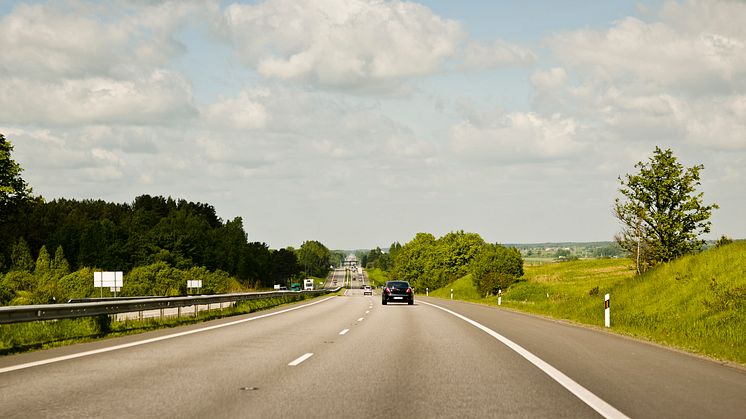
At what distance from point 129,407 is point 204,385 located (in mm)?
1589

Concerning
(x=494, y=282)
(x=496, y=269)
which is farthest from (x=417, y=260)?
(x=494, y=282)

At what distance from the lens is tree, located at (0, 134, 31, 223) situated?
51.3 meters

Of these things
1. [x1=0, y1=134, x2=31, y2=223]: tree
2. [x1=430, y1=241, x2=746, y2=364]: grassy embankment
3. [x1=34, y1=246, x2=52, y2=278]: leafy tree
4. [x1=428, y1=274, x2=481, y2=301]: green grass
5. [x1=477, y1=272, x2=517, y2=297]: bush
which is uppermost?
[x1=0, y1=134, x2=31, y2=223]: tree

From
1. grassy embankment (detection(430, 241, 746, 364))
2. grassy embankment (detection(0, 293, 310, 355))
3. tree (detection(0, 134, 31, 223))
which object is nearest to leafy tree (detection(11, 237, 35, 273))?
tree (detection(0, 134, 31, 223))

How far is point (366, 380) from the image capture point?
931cm

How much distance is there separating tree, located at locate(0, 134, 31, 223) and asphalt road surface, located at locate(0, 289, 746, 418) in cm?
4141

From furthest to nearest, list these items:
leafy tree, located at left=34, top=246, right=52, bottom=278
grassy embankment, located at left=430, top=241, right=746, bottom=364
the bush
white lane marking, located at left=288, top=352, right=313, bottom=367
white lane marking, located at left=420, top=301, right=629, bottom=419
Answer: leafy tree, located at left=34, top=246, right=52, bottom=278
the bush
grassy embankment, located at left=430, top=241, right=746, bottom=364
white lane marking, located at left=288, top=352, right=313, bottom=367
white lane marking, located at left=420, top=301, right=629, bottom=419

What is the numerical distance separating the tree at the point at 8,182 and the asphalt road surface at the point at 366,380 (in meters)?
41.4

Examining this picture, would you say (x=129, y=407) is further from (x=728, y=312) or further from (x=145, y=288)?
(x=145, y=288)

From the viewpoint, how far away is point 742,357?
12.1 meters

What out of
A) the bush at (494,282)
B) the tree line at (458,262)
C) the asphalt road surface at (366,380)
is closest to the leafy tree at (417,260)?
the tree line at (458,262)

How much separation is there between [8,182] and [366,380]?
5036 centimetres

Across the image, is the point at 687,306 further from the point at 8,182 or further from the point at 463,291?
the point at 463,291

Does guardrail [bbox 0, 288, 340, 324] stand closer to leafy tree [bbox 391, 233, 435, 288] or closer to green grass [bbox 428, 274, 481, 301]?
green grass [bbox 428, 274, 481, 301]
